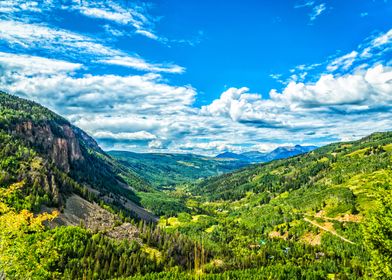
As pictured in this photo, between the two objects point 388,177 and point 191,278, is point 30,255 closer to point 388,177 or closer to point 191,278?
point 388,177

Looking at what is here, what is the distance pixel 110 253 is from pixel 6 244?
15883 cm

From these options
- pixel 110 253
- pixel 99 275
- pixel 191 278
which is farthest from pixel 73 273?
pixel 191 278

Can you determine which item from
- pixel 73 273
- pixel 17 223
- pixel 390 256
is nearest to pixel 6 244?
pixel 17 223

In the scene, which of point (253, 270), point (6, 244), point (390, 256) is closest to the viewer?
point (6, 244)

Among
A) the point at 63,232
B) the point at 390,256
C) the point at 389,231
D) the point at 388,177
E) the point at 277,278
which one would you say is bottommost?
the point at 277,278

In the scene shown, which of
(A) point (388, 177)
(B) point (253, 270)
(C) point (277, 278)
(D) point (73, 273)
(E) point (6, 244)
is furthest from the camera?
(B) point (253, 270)

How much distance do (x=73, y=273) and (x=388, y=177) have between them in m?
154

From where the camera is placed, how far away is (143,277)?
164250 mm

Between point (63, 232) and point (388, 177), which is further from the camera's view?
point (63, 232)

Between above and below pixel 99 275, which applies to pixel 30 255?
above

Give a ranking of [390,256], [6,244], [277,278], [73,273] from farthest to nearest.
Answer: [277,278] < [73,273] < [390,256] < [6,244]

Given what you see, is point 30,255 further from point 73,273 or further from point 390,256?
point 73,273

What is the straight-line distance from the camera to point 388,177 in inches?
1847

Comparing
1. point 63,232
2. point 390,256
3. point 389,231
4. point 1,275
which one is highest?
point 389,231
